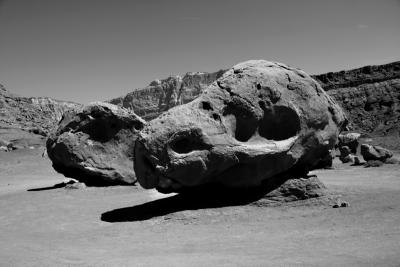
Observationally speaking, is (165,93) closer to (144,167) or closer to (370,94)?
(370,94)

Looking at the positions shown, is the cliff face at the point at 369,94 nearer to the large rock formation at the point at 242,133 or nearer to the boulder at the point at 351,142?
the boulder at the point at 351,142

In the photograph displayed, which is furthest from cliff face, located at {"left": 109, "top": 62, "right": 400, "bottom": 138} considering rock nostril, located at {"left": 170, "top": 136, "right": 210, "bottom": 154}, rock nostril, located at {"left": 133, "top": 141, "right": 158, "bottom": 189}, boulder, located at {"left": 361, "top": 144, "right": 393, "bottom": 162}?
rock nostril, located at {"left": 133, "top": 141, "right": 158, "bottom": 189}

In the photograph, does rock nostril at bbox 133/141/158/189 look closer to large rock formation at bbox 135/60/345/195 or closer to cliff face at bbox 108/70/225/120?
large rock formation at bbox 135/60/345/195

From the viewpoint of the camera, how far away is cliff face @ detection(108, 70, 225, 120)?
137500 mm

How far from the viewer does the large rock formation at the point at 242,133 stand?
32.5 feet

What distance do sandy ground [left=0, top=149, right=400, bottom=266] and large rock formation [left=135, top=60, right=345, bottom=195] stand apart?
1.01 metres

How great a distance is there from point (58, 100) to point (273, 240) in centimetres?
12414

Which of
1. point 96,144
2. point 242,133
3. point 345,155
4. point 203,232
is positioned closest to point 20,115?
point 96,144

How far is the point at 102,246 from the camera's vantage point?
7.96m

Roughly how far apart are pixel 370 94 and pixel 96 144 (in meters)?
43.1

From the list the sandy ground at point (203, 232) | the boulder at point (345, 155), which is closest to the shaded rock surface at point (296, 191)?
the sandy ground at point (203, 232)

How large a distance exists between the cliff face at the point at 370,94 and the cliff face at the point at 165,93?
7761cm

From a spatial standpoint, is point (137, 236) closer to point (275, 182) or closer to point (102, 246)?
point (102, 246)

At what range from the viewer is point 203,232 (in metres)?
8.62
